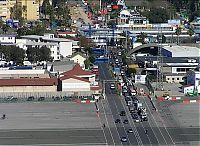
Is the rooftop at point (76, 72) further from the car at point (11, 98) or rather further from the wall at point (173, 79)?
the wall at point (173, 79)

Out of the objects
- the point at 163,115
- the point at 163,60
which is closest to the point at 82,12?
the point at 163,60

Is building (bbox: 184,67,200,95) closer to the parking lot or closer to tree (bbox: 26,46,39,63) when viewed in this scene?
the parking lot

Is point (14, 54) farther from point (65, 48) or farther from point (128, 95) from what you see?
point (128, 95)

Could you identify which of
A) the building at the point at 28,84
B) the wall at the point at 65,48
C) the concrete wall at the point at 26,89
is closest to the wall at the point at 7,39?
the wall at the point at 65,48

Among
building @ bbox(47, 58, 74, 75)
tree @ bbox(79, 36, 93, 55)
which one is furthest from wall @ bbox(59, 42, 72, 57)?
building @ bbox(47, 58, 74, 75)

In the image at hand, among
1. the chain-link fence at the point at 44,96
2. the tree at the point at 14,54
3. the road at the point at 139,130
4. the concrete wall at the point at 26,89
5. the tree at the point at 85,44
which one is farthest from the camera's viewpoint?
the tree at the point at 85,44

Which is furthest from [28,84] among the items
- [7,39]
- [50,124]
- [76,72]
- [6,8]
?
[6,8]

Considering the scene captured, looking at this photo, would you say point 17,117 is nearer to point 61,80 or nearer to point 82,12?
point 61,80

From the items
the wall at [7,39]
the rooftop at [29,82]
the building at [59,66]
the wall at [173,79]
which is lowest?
the wall at [173,79]
